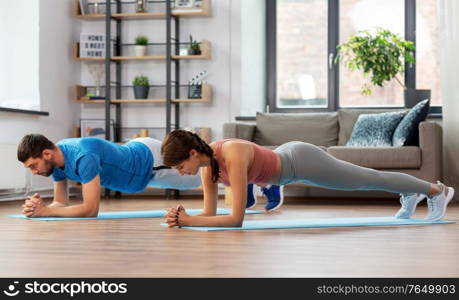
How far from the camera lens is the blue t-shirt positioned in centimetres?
360

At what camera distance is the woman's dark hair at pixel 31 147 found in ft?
11.3

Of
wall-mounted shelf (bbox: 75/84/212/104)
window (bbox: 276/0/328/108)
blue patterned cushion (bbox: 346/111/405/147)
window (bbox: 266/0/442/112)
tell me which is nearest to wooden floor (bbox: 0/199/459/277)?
blue patterned cushion (bbox: 346/111/405/147)

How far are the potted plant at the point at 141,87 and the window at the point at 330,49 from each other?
1220 millimetres

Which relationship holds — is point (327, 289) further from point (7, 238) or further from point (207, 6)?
point (207, 6)

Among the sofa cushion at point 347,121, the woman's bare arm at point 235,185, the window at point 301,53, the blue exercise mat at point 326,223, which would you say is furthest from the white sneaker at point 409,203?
the window at point 301,53

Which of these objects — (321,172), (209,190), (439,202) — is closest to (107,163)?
(209,190)

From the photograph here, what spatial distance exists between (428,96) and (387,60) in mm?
484

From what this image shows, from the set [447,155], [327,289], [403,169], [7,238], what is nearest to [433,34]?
[447,155]

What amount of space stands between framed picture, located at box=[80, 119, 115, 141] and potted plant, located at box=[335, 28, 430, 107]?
241 centimetres

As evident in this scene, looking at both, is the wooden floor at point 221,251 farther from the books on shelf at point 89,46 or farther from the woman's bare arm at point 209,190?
the books on shelf at point 89,46

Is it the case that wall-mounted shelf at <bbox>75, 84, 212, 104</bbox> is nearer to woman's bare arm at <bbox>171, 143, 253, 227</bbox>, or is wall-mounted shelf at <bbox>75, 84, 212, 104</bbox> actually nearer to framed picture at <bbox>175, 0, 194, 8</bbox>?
framed picture at <bbox>175, 0, 194, 8</bbox>

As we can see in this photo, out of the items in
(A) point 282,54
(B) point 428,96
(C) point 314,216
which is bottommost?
(C) point 314,216

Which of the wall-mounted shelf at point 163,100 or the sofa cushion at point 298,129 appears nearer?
the sofa cushion at point 298,129

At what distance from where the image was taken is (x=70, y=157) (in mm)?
3648
